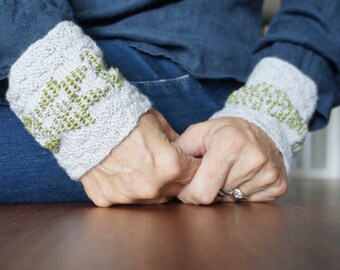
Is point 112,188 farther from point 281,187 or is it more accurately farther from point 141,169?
point 281,187

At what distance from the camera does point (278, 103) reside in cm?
69

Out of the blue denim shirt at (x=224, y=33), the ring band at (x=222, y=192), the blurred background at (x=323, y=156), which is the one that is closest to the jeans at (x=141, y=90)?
the blue denim shirt at (x=224, y=33)

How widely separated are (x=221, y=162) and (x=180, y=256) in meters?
0.28

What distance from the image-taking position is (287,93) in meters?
0.71

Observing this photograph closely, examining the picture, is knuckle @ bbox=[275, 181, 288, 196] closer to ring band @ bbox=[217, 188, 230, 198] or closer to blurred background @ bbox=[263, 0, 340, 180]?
ring band @ bbox=[217, 188, 230, 198]

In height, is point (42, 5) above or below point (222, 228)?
above

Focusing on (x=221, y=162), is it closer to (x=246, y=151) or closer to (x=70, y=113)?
(x=246, y=151)

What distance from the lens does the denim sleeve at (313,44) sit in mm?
764

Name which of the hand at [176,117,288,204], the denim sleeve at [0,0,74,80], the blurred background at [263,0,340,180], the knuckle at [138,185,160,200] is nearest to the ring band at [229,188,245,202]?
the hand at [176,117,288,204]

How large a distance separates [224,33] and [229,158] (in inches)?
9.5

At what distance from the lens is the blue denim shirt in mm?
723

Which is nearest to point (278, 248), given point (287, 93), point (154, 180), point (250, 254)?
point (250, 254)

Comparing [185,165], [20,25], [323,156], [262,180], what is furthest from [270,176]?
[323,156]

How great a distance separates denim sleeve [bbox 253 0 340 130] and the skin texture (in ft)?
0.55
